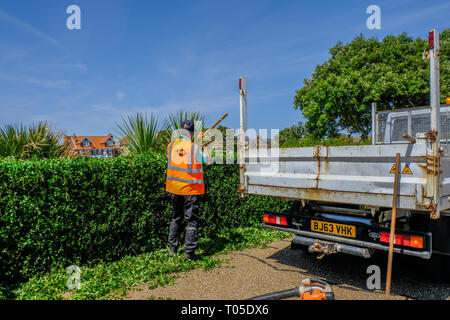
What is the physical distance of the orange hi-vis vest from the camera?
16.3 ft

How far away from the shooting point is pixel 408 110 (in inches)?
235

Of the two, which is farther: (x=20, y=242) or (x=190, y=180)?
(x=190, y=180)

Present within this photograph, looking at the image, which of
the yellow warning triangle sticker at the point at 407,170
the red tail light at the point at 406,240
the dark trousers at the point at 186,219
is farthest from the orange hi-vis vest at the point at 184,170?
the yellow warning triangle sticker at the point at 407,170

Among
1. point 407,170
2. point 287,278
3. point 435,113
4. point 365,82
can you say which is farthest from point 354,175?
point 365,82

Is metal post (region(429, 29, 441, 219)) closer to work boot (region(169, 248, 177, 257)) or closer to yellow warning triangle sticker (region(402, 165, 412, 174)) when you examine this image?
yellow warning triangle sticker (region(402, 165, 412, 174))

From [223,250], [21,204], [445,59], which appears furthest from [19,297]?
[445,59]

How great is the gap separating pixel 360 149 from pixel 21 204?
13.6ft

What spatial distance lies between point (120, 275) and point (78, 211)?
1.07 m

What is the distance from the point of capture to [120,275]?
4.36m

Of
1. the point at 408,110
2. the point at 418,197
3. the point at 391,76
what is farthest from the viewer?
the point at 391,76

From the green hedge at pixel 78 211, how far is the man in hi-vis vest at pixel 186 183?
1.28 ft
